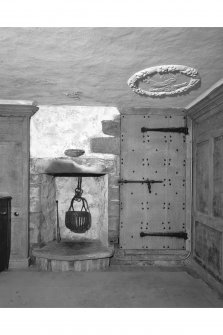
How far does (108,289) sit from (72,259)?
2.48ft

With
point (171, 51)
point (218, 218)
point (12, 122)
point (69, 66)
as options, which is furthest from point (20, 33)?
point (218, 218)

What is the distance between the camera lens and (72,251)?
4199 mm

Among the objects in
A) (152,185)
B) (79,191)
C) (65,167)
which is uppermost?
(65,167)

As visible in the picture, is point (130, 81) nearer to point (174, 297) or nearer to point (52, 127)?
point (52, 127)

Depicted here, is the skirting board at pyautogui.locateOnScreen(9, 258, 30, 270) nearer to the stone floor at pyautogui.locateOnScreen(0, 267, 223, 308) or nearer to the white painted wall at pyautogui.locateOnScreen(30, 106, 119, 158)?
the stone floor at pyautogui.locateOnScreen(0, 267, 223, 308)

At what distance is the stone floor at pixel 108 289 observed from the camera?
2998 millimetres

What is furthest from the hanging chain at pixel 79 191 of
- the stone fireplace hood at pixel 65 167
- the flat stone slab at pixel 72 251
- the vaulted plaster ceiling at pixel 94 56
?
Answer: the vaulted plaster ceiling at pixel 94 56

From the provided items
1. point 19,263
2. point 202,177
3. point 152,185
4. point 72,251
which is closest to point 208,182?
point 202,177

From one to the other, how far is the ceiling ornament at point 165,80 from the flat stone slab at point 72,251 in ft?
7.10

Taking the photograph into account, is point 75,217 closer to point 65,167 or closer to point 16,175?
point 65,167

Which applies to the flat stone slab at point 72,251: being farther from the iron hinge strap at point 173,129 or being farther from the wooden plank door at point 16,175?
the iron hinge strap at point 173,129

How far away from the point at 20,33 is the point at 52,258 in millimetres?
2790

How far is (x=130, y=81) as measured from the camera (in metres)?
3.22

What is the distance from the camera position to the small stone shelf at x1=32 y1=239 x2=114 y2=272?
13.0ft
